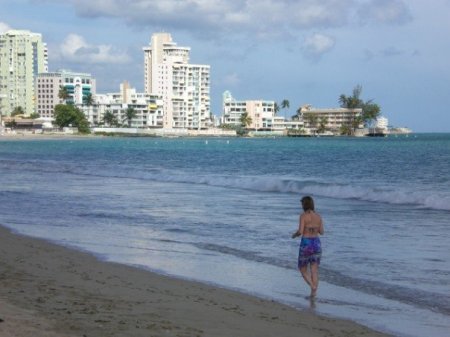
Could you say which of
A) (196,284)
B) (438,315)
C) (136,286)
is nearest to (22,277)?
(136,286)

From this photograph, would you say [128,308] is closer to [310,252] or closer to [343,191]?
[310,252]

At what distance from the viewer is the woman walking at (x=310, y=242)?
10461 mm

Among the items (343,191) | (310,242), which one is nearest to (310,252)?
(310,242)

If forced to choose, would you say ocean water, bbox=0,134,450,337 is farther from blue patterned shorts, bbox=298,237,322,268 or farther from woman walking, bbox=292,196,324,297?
blue patterned shorts, bbox=298,237,322,268

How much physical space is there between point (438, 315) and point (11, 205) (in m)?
17.8

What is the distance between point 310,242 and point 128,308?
3268mm

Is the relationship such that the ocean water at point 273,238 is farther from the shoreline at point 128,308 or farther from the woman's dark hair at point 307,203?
the woman's dark hair at point 307,203

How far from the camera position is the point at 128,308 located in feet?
27.4

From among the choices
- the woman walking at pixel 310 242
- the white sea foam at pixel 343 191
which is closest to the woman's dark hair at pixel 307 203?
the woman walking at pixel 310 242

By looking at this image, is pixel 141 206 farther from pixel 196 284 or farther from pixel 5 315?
pixel 5 315

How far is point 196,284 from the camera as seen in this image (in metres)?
10.8

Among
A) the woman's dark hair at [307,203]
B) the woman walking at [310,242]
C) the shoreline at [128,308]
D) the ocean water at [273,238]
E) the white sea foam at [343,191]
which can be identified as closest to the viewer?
the shoreline at [128,308]

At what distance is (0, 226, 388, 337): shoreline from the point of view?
23.4 feet

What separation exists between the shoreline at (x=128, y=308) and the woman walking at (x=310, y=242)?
1.00 meters
